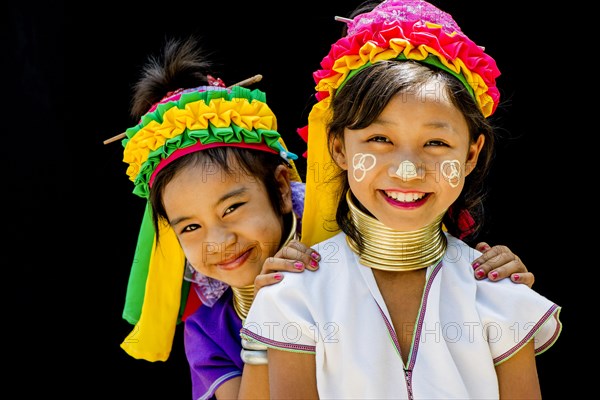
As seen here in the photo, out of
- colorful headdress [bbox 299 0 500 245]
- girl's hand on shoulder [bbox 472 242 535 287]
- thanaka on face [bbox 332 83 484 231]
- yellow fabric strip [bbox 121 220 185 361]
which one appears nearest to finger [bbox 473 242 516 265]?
girl's hand on shoulder [bbox 472 242 535 287]

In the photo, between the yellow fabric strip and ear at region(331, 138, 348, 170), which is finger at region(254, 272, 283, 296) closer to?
ear at region(331, 138, 348, 170)

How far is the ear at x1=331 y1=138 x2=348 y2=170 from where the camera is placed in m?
2.81

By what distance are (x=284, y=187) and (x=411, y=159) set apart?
90 centimetres

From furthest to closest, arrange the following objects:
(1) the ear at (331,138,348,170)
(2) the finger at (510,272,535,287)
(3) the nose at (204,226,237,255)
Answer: (3) the nose at (204,226,237,255)
(1) the ear at (331,138,348,170)
(2) the finger at (510,272,535,287)

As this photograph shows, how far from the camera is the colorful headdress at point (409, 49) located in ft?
8.60

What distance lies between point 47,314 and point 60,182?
675 mm

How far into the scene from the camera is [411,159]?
255cm

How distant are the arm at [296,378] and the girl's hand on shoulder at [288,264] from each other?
240mm

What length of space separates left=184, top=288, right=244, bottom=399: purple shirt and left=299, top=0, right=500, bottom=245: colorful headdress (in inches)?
38.2

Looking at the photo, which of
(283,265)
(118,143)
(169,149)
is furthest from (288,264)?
(118,143)

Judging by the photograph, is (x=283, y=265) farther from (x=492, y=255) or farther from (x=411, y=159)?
(x=492, y=255)

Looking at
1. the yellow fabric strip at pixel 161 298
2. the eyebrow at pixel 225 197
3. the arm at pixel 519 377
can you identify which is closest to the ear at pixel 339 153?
the eyebrow at pixel 225 197

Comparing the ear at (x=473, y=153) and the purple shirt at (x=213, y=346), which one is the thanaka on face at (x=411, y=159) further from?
the purple shirt at (x=213, y=346)

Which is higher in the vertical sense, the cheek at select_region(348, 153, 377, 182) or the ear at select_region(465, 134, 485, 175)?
the ear at select_region(465, 134, 485, 175)
